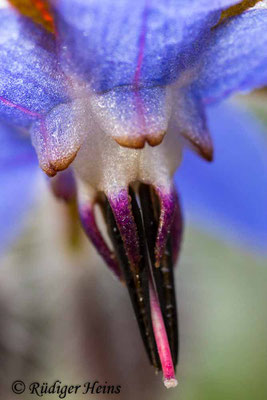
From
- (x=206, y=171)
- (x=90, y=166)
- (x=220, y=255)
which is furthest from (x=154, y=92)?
(x=220, y=255)

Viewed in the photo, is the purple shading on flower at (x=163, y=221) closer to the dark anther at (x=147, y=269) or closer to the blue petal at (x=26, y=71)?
the dark anther at (x=147, y=269)

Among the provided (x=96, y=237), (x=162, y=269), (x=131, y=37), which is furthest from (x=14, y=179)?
(x=131, y=37)

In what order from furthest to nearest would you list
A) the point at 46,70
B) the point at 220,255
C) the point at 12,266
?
the point at 220,255 → the point at 12,266 → the point at 46,70

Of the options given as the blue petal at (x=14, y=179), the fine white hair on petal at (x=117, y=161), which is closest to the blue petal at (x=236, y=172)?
the blue petal at (x=14, y=179)

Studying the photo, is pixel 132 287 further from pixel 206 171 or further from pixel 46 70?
pixel 206 171

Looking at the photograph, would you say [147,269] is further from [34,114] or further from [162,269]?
[34,114]
